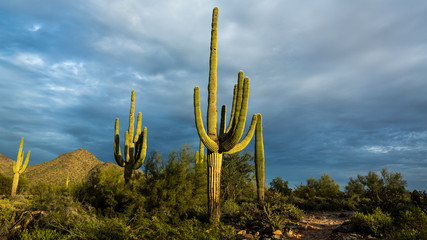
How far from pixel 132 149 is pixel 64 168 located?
35.0 meters

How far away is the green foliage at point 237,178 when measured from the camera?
70.8 feet

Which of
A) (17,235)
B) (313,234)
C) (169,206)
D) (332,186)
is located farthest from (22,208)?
(332,186)

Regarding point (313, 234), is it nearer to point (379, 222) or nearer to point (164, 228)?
point (379, 222)

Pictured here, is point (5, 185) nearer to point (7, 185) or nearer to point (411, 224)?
point (7, 185)

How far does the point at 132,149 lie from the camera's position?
1784 cm

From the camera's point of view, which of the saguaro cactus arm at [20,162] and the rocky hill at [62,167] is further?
the rocky hill at [62,167]

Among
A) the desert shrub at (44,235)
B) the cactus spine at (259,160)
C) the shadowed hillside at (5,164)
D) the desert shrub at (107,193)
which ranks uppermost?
the shadowed hillside at (5,164)

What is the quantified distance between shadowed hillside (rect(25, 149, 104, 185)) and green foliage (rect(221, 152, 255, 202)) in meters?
26.0

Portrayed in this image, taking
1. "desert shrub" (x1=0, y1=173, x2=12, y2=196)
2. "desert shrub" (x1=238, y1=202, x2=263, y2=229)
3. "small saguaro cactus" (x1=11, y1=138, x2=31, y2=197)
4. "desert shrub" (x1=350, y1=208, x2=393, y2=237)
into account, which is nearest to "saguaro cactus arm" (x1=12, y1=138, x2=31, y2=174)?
"small saguaro cactus" (x1=11, y1=138, x2=31, y2=197)

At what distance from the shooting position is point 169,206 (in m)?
14.2

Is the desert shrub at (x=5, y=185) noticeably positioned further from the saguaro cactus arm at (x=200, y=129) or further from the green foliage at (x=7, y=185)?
the saguaro cactus arm at (x=200, y=129)

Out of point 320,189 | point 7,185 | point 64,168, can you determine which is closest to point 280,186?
point 320,189

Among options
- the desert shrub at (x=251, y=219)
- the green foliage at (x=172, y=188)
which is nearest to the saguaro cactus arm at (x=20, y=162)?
the green foliage at (x=172, y=188)

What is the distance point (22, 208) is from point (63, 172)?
39693 mm
